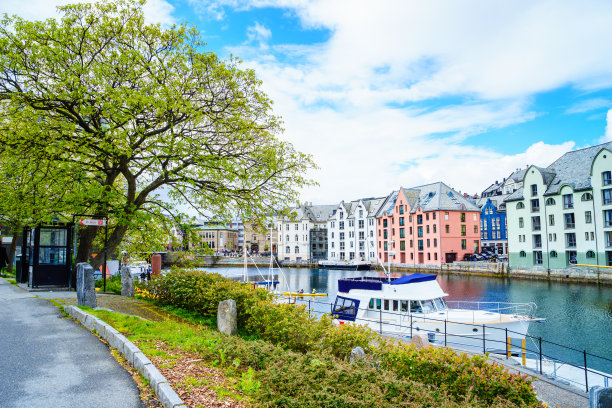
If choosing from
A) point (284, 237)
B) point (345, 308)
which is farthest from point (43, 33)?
point (284, 237)

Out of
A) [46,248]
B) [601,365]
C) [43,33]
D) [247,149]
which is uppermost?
[43,33]

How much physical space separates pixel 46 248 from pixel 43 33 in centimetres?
1025

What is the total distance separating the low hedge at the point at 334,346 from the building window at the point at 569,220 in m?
59.7

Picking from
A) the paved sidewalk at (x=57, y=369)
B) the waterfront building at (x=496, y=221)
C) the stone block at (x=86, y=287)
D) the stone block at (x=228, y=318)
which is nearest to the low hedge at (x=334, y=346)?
the stone block at (x=228, y=318)

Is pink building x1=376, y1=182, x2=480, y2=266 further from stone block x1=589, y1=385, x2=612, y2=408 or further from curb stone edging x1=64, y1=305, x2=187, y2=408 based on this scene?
stone block x1=589, y1=385, x2=612, y2=408

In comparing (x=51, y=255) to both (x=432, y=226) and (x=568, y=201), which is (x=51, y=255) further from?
(x=432, y=226)

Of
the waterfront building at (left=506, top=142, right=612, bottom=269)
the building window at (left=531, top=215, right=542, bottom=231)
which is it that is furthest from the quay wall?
the building window at (left=531, top=215, right=542, bottom=231)

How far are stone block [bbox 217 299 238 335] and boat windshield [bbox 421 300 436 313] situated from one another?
1537 centimetres

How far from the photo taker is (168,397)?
6.52m

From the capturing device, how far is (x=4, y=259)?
39.2 metres

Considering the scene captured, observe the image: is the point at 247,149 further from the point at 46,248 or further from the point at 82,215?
the point at 46,248

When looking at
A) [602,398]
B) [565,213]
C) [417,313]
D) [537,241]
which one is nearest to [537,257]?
[537,241]

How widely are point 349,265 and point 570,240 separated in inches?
1829

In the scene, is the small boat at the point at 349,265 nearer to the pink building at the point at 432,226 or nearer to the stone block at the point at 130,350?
the pink building at the point at 432,226
